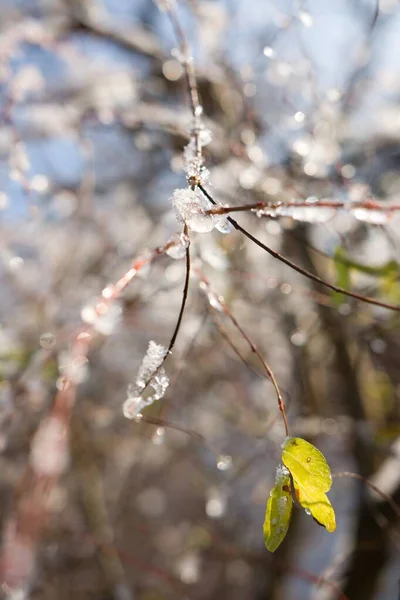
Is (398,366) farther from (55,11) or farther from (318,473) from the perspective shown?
(55,11)

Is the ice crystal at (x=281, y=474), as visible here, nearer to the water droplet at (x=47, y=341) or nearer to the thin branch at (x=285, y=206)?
the thin branch at (x=285, y=206)

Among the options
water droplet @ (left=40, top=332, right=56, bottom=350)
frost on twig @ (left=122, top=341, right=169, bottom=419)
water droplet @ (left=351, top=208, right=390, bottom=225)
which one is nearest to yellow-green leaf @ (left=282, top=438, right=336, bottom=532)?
frost on twig @ (left=122, top=341, right=169, bottom=419)

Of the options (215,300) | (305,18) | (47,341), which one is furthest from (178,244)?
(305,18)

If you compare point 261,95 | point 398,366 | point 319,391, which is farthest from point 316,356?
point 261,95

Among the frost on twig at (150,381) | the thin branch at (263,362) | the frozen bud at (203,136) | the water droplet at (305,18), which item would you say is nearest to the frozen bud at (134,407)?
the frost on twig at (150,381)

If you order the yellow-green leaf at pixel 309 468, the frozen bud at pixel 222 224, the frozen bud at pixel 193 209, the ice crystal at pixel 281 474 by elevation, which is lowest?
the ice crystal at pixel 281 474

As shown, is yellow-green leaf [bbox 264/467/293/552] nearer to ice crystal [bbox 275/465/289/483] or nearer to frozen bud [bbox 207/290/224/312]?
ice crystal [bbox 275/465/289/483]

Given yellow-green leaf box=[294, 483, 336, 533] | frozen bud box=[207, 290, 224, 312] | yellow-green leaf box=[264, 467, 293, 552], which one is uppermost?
frozen bud box=[207, 290, 224, 312]
